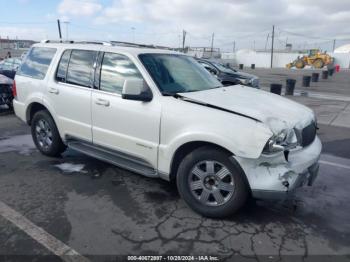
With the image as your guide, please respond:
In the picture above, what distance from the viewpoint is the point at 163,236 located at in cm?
310

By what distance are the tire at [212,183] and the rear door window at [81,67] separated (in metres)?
1.90

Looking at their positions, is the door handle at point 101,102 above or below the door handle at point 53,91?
below

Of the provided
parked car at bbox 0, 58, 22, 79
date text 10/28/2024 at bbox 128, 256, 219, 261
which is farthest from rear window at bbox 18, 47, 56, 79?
parked car at bbox 0, 58, 22, 79

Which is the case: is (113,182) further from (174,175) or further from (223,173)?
(223,173)

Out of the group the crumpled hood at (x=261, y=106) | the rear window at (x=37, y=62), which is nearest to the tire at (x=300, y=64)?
the crumpled hood at (x=261, y=106)

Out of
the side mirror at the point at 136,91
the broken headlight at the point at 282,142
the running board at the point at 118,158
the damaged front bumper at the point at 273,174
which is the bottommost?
the running board at the point at 118,158

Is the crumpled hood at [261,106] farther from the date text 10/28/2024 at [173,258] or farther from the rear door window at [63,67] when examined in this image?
the rear door window at [63,67]

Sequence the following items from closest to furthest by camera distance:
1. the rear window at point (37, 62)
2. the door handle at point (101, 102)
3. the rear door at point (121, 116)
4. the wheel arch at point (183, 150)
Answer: the wheel arch at point (183, 150) < the rear door at point (121, 116) < the door handle at point (101, 102) < the rear window at point (37, 62)

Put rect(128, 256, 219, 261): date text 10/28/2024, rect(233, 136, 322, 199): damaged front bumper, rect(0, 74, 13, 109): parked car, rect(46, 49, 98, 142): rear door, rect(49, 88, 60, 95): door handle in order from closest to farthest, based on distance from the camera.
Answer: rect(128, 256, 219, 261): date text 10/28/2024, rect(233, 136, 322, 199): damaged front bumper, rect(46, 49, 98, 142): rear door, rect(49, 88, 60, 95): door handle, rect(0, 74, 13, 109): parked car

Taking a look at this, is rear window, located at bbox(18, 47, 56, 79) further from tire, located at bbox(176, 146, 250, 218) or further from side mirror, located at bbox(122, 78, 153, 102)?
tire, located at bbox(176, 146, 250, 218)

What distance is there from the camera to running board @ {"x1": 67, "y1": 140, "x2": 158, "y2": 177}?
3.81 m

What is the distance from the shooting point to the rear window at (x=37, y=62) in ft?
16.4

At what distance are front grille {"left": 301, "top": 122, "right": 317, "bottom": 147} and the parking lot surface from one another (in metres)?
0.84

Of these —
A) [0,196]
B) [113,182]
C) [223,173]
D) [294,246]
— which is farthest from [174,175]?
[0,196]
